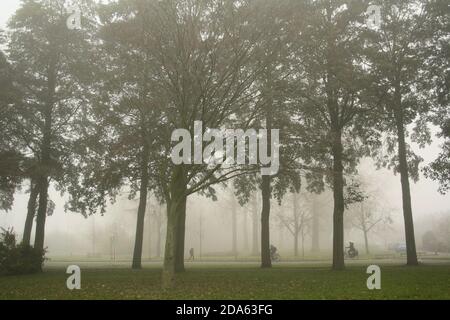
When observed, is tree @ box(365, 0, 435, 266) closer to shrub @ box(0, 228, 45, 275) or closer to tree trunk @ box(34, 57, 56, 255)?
tree trunk @ box(34, 57, 56, 255)

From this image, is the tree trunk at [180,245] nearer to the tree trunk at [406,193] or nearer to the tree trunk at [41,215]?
the tree trunk at [41,215]

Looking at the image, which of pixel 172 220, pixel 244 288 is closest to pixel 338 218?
pixel 244 288

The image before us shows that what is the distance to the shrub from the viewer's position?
21.5 metres

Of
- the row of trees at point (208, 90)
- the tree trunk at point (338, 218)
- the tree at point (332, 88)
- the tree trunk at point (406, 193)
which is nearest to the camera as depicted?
the row of trees at point (208, 90)

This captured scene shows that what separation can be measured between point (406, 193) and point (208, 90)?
13563 mm

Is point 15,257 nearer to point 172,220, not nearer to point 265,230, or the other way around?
point 172,220

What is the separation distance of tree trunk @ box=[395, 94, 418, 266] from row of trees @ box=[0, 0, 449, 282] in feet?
0.23

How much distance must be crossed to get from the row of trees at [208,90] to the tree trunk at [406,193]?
7 centimetres

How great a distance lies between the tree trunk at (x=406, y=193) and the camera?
2322 cm

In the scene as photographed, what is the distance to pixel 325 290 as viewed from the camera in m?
13.4

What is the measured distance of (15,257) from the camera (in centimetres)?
2172

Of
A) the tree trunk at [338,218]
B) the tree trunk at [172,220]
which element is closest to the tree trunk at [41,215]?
the tree trunk at [172,220]

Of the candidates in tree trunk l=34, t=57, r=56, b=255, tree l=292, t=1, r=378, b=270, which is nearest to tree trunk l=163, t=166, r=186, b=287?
tree l=292, t=1, r=378, b=270
